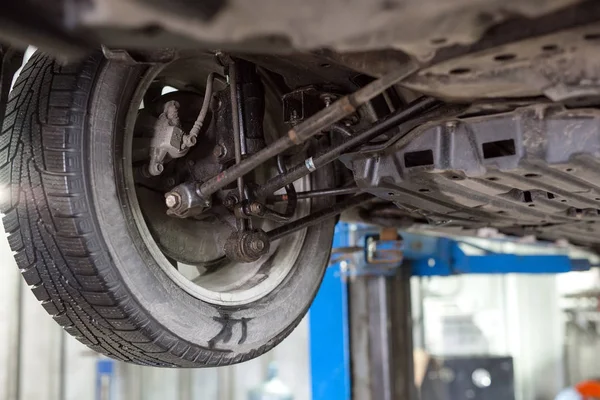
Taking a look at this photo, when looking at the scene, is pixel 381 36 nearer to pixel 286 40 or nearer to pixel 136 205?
pixel 286 40

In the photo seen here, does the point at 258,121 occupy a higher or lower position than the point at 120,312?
higher

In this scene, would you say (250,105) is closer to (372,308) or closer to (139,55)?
(139,55)

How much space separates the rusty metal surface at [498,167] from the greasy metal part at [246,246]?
0.23 metres

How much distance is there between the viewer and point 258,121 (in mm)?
1239

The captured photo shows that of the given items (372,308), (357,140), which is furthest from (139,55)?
(372,308)

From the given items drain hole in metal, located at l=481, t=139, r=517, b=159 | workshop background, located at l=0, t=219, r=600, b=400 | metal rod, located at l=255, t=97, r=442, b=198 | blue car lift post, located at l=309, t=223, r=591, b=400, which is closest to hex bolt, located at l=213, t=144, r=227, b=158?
metal rod, located at l=255, t=97, r=442, b=198

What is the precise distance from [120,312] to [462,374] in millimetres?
2791

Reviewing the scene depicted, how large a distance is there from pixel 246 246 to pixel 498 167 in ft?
1.67

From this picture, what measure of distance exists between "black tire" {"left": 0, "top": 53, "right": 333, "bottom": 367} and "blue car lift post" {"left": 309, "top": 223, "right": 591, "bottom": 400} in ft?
3.94

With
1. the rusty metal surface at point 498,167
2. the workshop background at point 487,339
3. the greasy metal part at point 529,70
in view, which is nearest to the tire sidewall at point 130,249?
the rusty metal surface at point 498,167

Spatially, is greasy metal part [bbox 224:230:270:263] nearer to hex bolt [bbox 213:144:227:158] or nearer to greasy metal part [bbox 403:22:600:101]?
hex bolt [bbox 213:144:227:158]

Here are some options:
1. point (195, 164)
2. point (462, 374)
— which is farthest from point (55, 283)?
point (462, 374)

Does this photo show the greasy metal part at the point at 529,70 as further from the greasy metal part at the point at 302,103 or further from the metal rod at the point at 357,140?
the greasy metal part at the point at 302,103

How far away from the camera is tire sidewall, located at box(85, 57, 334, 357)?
3.63 ft
